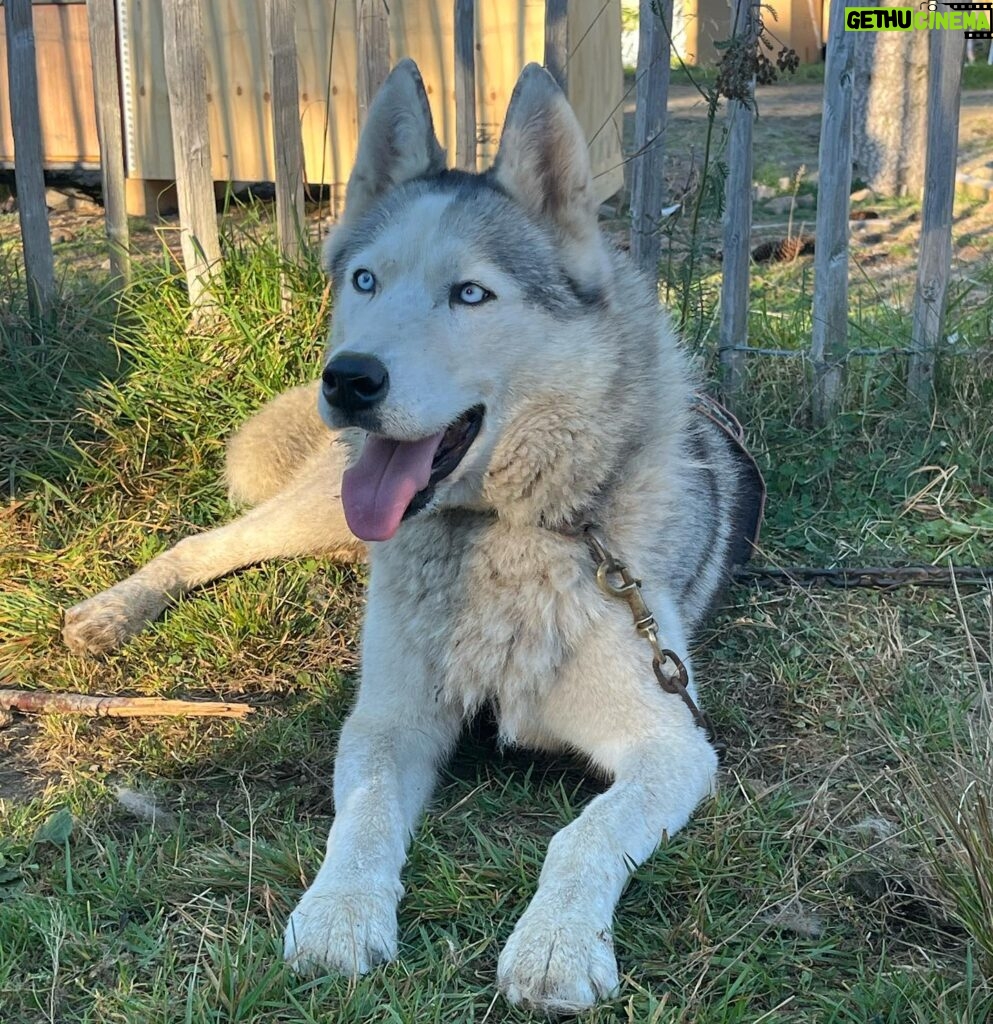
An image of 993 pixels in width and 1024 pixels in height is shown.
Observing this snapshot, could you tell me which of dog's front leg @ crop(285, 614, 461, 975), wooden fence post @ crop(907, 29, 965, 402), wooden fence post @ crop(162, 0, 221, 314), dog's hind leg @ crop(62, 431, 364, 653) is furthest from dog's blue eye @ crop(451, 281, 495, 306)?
wooden fence post @ crop(907, 29, 965, 402)

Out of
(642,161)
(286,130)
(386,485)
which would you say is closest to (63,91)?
(286,130)

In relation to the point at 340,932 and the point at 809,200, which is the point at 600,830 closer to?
the point at 340,932

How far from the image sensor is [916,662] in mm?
3346

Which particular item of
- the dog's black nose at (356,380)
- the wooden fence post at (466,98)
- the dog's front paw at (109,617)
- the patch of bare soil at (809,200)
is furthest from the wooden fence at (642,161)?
the dog's black nose at (356,380)

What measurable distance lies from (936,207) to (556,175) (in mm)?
2232

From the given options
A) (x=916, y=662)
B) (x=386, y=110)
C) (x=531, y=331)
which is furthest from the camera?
(x=916, y=662)

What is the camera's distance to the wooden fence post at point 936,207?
4312 mm

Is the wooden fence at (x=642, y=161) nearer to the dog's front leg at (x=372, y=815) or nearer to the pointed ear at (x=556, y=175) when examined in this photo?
the pointed ear at (x=556, y=175)

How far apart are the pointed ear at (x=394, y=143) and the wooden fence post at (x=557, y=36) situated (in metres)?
1.72

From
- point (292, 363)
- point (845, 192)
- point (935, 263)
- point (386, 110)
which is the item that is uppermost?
point (386, 110)

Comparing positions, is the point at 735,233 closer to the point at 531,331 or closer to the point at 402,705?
the point at 531,331

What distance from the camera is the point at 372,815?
248 cm

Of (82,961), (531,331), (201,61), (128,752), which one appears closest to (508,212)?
(531,331)

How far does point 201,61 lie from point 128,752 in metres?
2.83
